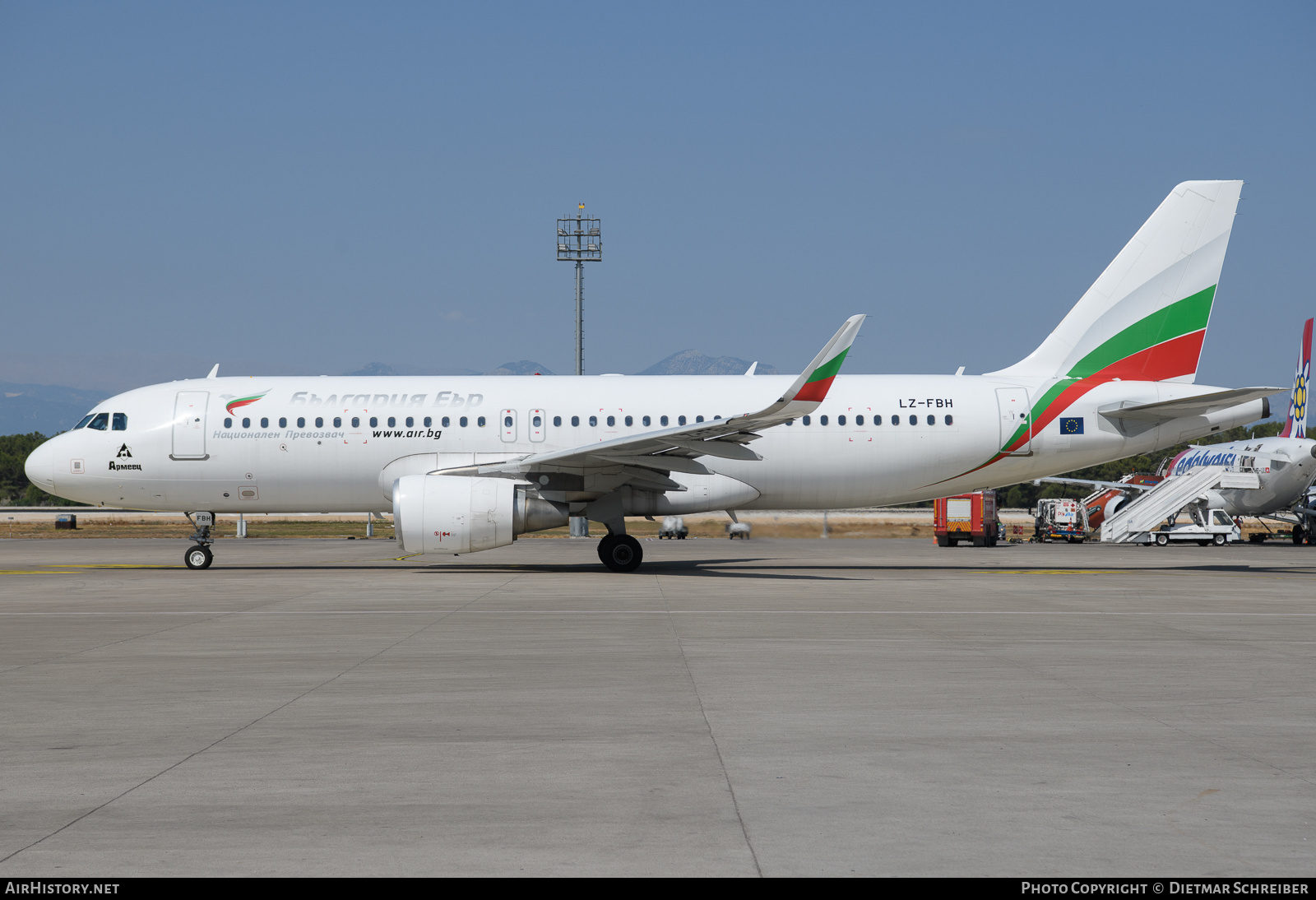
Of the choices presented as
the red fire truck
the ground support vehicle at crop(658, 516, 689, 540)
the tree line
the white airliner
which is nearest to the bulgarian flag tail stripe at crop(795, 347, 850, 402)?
the white airliner

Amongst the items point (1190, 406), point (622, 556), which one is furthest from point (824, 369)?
point (1190, 406)

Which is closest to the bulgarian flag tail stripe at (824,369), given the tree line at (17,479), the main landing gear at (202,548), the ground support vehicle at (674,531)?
the main landing gear at (202,548)

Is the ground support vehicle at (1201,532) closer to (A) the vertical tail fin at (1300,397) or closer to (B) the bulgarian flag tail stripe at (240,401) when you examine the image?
(A) the vertical tail fin at (1300,397)

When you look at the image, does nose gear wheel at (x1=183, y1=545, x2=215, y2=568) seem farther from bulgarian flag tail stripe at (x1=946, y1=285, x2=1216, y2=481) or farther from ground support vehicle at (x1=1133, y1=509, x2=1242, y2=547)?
ground support vehicle at (x1=1133, y1=509, x2=1242, y2=547)

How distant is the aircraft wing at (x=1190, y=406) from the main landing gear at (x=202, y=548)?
58.1ft

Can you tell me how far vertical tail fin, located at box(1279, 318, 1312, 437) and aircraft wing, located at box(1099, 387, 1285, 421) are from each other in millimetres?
30774

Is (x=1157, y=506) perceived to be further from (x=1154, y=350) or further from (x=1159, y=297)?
(x=1159, y=297)

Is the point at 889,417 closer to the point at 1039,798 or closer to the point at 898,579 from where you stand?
the point at 898,579

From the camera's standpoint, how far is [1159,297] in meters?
21.3

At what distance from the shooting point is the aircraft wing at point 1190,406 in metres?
19.3

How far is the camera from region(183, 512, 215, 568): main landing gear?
20.8 meters
